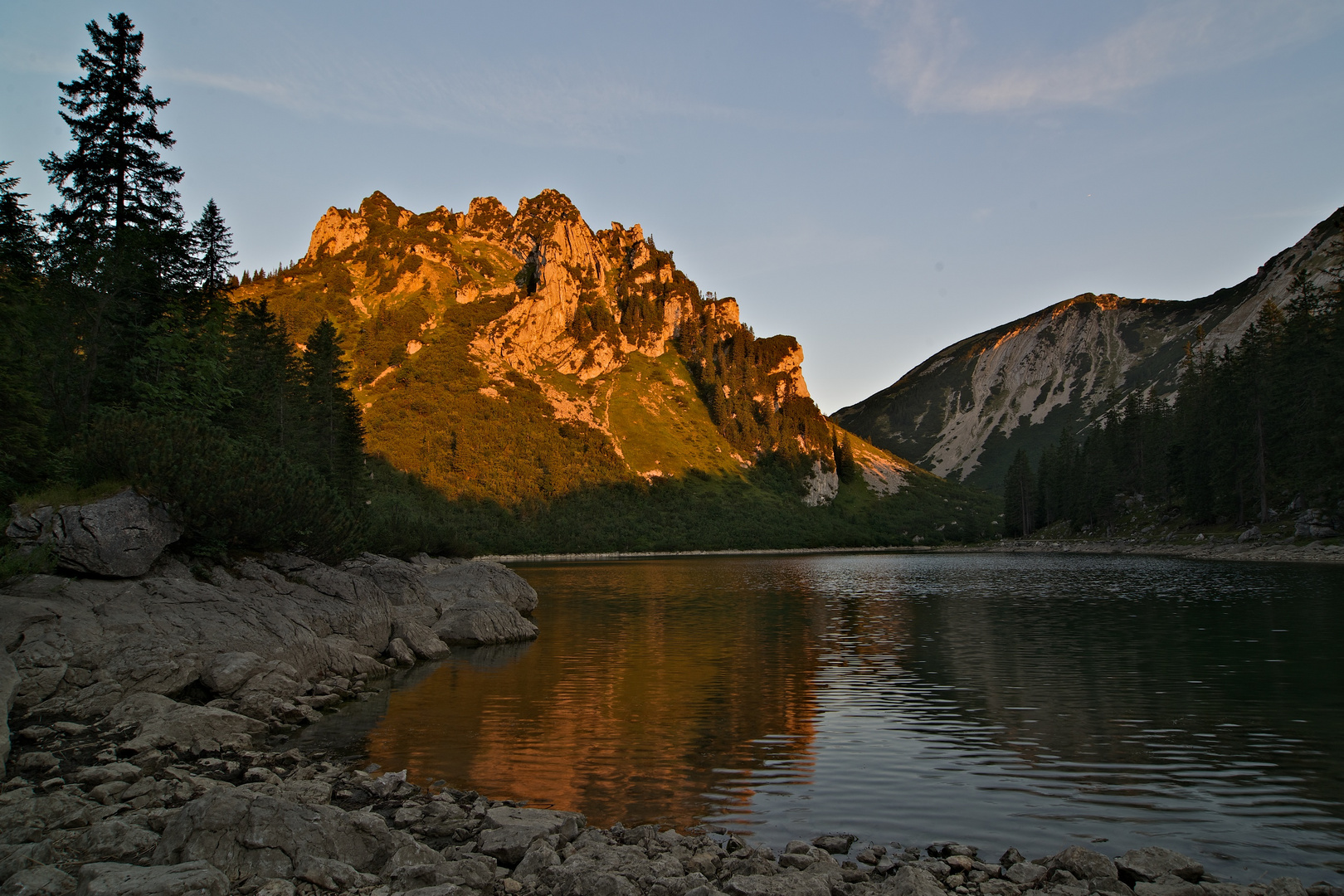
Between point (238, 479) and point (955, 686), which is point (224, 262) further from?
point (955, 686)

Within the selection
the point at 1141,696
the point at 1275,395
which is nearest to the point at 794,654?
the point at 1141,696

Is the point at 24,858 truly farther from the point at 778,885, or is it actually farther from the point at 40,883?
the point at 778,885

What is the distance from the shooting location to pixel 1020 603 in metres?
48.9

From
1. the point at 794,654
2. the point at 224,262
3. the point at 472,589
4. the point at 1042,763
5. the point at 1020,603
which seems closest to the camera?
the point at 1042,763

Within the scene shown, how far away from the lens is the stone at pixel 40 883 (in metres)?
8.42

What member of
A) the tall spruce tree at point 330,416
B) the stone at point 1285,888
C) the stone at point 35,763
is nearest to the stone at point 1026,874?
the stone at point 1285,888

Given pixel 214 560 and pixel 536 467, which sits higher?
pixel 536 467

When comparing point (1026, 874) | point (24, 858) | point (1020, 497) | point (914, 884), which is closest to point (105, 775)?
point (24, 858)

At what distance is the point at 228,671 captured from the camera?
21250 mm

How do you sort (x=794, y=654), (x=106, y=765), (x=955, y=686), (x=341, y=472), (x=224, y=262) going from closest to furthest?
(x=106, y=765) → (x=955, y=686) → (x=794, y=654) → (x=224, y=262) → (x=341, y=472)

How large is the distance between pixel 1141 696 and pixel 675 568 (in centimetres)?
8961

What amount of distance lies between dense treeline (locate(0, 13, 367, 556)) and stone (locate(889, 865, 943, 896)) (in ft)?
85.3

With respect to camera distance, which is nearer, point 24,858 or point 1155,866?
point 24,858

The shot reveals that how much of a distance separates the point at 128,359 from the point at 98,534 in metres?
16.8
